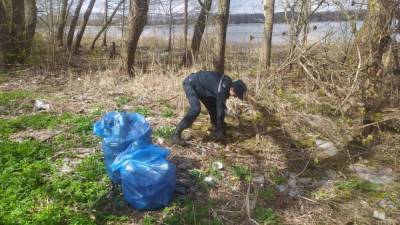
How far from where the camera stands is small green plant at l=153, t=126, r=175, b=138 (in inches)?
209

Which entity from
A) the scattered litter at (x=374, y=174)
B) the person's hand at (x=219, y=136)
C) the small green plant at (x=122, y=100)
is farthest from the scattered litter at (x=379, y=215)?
the small green plant at (x=122, y=100)

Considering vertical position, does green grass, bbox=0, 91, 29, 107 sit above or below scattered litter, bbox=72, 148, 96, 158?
above

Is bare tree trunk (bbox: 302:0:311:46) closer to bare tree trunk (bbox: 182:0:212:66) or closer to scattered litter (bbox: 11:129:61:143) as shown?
bare tree trunk (bbox: 182:0:212:66)

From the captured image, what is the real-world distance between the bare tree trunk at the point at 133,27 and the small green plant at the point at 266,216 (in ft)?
21.8

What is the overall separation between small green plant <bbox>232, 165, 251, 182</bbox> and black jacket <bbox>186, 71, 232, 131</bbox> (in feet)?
2.43

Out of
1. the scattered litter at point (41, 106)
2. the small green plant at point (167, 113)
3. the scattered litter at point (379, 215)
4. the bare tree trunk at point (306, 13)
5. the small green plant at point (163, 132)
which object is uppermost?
the bare tree trunk at point (306, 13)

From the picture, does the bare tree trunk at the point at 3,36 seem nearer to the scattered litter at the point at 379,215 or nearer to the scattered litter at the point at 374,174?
the scattered litter at the point at 374,174

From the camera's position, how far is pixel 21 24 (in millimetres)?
10859

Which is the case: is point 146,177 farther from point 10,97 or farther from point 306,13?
point 306,13

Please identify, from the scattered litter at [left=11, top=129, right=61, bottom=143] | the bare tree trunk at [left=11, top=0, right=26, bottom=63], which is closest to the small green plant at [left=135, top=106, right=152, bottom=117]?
the scattered litter at [left=11, top=129, right=61, bottom=143]

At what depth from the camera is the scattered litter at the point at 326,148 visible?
5.05 metres

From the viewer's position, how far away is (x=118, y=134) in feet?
12.9

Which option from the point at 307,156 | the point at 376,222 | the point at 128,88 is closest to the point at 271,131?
the point at 307,156

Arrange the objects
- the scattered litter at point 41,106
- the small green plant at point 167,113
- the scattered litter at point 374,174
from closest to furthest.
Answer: the scattered litter at point 374,174, the small green plant at point 167,113, the scattered litter at point 41,106
